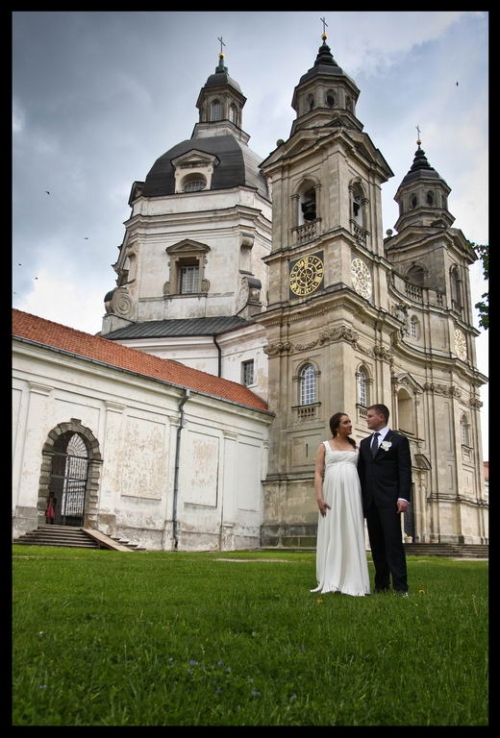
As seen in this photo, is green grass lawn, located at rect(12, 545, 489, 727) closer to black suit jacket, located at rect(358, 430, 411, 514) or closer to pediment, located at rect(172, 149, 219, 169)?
black suit jacket, located at rect(358, 430, 411, 514)

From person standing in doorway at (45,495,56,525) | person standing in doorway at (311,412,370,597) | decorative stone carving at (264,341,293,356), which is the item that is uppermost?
decorative stone carving at (264,341,293,356)

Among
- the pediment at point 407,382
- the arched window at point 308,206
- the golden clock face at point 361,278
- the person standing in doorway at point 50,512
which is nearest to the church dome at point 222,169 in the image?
the arched window at point 308,206

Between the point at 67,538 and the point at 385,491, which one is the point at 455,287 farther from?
the point at 385,491

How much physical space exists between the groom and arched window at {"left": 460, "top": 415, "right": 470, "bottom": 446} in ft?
95.9

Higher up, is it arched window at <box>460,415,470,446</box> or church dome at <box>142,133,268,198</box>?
church dome at <box>142,133,268,198</box>

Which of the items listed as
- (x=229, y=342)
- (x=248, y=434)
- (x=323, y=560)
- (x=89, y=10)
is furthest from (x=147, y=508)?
(x=89, y=10)

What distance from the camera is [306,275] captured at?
27.8m

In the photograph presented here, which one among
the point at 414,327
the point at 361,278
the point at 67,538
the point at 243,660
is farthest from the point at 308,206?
the point at 243,660

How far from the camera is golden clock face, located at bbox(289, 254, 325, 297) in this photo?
27297 millimetres

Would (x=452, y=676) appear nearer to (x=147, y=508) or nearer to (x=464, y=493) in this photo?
(x=147, y=508)

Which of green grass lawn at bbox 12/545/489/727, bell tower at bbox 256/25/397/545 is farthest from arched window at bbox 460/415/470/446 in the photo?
green grass lawn at bbox 12/545/489/727

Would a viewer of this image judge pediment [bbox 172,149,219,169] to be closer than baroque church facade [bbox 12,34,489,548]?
No

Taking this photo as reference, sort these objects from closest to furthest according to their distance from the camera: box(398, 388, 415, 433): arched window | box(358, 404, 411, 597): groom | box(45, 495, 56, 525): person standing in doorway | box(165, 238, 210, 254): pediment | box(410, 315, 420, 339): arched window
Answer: box(358, 404, 411, 597): groom, box(45, 495, 56, 525): person standing in doorway, box(398, 388, 415, 433): arched window, box(410, 315, 420, 339): arched window, box(165, 238, 210, 254): pediment

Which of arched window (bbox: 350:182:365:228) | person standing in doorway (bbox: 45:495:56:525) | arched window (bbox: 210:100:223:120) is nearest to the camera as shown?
person standing in doorway (bbox: 45:495:56:525)
